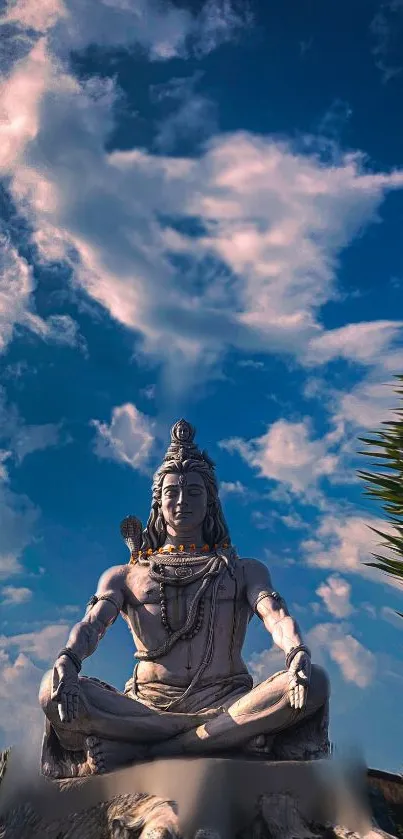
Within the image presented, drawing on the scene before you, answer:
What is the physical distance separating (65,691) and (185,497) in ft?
8.43

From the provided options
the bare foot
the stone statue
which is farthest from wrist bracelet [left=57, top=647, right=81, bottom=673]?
the bare foot

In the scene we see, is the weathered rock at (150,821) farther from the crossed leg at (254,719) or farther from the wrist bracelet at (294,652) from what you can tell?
the wrist bracelet at (294,652)

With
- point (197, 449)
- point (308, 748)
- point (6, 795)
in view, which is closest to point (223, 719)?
point (308, 748)

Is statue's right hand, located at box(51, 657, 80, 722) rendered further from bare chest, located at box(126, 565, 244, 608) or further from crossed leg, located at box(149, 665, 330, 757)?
bare chest, located at box(126, 565, 244, 608)

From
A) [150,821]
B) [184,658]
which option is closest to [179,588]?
[184,658]

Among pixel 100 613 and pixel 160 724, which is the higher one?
pixel 100 613

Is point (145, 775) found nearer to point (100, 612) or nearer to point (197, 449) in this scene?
point (100, 612)

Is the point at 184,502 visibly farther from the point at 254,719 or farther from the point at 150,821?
the point at 150,821

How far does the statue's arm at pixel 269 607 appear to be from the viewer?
327 inches

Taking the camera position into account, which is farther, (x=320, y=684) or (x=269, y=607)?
(x=269, y=607)

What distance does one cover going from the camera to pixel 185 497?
9.62 m

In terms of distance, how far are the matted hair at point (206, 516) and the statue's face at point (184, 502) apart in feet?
0.31

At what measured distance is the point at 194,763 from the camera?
23.1 feet

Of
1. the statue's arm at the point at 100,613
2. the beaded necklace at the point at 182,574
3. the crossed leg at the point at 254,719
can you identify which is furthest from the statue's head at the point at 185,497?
the crossed leg at the point at 254,719
